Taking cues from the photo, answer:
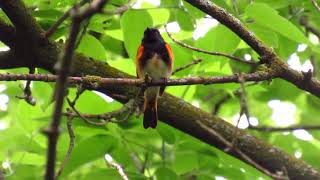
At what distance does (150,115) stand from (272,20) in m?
1.11

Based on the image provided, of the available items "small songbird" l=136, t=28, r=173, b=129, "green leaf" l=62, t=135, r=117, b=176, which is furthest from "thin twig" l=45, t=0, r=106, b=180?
"small songbird" l=136, t=28, r=173, b=129

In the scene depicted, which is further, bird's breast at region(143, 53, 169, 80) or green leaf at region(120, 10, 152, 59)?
bird's breast at region(143, 53, 169, 80)

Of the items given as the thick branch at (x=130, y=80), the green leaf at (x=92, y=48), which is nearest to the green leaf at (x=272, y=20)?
the thick branch at (x=130, y=80)

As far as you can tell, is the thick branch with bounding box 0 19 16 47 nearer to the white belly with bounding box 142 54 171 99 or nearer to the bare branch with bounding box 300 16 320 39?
the white belly with bounding box 142 54 171 99

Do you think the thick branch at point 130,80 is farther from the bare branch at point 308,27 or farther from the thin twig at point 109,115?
the bare branch at point 308,27

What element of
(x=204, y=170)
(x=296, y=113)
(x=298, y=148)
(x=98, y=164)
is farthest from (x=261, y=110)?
(x=204, y=170)

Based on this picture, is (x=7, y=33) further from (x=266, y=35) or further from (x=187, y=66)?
(x=266, y=35)

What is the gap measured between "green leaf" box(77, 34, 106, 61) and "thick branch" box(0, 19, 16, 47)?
A: 0.37m

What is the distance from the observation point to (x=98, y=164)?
4.32 m

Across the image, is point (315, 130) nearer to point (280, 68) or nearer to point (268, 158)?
point (268, 158)

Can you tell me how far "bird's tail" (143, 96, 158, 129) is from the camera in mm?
3402

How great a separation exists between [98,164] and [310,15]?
1882 mm

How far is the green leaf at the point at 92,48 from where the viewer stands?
324 centimetres

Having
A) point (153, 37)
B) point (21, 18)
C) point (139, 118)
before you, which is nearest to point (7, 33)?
point (21, 18)
